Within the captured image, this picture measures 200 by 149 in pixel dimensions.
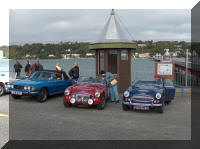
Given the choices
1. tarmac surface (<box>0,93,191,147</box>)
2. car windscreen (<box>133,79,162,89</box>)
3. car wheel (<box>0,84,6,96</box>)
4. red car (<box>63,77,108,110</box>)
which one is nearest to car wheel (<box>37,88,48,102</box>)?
tarmac surface (<box>0,93,191,147</box>)

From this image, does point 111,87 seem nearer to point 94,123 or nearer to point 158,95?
point 158,95

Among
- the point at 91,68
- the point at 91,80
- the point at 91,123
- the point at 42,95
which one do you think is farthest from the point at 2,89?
the point at 91,68

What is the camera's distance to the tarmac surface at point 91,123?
Answer: 561 centimetres

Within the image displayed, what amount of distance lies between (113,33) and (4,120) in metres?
8.27

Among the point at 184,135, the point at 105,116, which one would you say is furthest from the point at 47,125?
the point at 184,135

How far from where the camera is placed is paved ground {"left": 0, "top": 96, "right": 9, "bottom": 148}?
5.34 meters

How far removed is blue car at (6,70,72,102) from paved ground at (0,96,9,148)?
0.57 metres

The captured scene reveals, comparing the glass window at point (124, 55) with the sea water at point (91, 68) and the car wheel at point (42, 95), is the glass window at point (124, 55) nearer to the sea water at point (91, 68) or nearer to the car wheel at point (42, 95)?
the sea water at point (91, 68)

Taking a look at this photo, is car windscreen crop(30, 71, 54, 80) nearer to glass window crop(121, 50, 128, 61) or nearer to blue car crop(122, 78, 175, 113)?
glass window crop(121, 50, 128, 61)

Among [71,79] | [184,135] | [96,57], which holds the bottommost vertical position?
[184,135]
